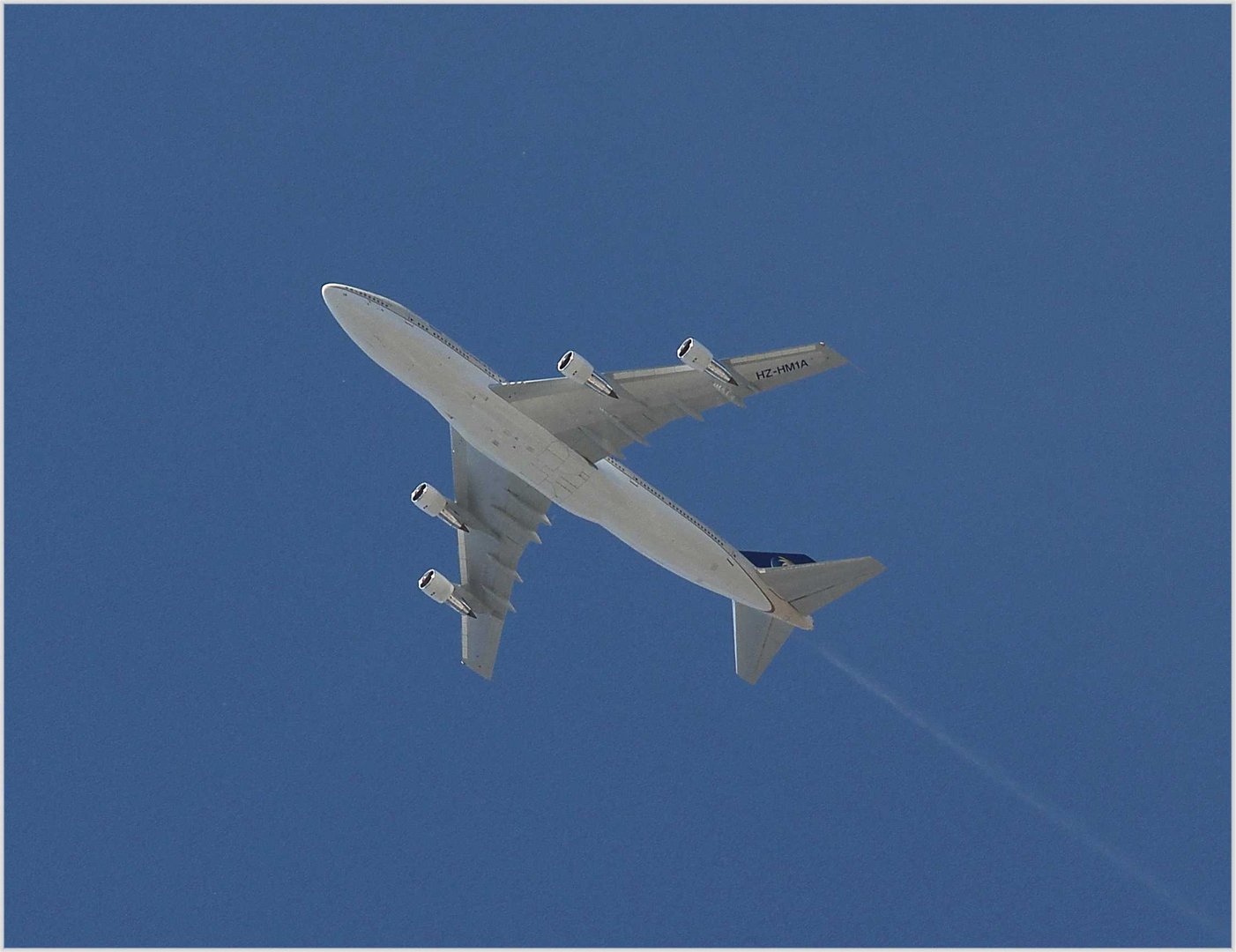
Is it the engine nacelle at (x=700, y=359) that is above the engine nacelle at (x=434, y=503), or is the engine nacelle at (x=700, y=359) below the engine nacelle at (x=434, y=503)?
above

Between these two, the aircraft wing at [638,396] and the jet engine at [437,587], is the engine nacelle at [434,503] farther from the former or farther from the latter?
the aircraft wing at [638,396]

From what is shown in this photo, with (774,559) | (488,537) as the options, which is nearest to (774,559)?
(774,559)

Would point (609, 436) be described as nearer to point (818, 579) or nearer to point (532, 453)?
point (532, 453)

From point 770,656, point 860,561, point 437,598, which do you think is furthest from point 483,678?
point 860,561

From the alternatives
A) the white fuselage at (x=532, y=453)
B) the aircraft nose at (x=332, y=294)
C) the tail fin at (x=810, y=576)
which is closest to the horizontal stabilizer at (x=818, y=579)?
the tail fin at (x=810, y=576)

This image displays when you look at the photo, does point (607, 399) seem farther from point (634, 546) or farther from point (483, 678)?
point (483, 678)

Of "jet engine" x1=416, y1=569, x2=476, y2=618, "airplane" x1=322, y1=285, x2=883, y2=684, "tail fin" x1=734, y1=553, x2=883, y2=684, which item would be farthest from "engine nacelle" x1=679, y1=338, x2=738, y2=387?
"jet engine" x1=416, y1=569, x2=476, y2=618
